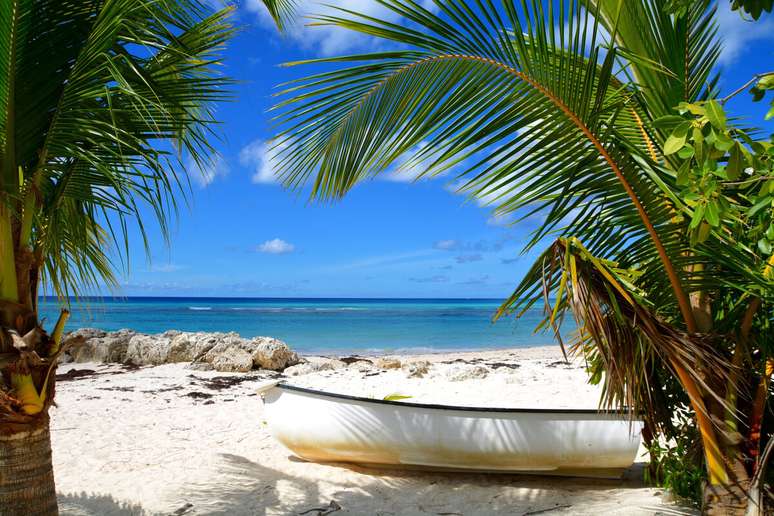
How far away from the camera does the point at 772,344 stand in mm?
2535

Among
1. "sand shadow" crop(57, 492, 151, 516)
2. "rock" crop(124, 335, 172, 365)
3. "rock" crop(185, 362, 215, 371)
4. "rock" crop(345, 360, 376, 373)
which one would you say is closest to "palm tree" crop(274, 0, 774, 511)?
"sand shadow" crop(57, 492, 151, 516)

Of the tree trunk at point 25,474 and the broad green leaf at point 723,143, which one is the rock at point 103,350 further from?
the broad green leaf at point 723,143

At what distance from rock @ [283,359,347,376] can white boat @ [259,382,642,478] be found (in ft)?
15.7

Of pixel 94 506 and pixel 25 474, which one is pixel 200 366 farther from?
pixel 25 474

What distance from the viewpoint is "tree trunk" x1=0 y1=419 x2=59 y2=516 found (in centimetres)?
249

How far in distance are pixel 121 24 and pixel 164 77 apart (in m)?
0.83

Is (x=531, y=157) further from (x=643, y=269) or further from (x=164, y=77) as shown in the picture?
(x=164, y=77)

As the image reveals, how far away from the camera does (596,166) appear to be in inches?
94.6

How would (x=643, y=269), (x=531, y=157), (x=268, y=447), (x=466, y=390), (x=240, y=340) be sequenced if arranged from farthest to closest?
(x=240, y=340)
(x=466, y=390)
(x=268, y=447)
(x=643, y=269)
(x=531, y=157)

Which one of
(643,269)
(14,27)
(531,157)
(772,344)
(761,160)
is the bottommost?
(772,344)

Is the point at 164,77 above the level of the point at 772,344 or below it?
above

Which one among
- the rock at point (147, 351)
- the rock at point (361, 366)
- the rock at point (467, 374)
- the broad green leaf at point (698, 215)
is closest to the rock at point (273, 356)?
the rock at point (361, 366)

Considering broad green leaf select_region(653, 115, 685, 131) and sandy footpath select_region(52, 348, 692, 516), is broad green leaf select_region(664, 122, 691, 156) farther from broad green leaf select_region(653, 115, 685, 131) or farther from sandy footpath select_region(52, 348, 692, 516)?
sandy footpath select_region(52, 348, 692, 516)

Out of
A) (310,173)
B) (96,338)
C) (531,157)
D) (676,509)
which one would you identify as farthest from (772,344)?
(96,338)
